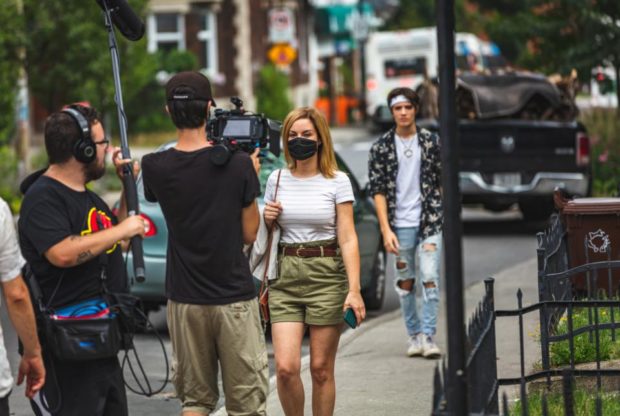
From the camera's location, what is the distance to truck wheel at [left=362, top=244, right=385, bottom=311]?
12.1 metres

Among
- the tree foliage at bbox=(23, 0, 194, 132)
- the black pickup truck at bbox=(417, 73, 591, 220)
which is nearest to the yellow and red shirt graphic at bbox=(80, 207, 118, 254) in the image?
the black pickup truck at bbox=(417, 73, 591, 220)

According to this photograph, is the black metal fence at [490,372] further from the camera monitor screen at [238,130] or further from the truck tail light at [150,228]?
the truck tail light at [150,228]

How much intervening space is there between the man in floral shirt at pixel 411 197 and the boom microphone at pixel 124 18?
10.4 ft

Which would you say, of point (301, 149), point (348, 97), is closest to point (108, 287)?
point (301, 149)

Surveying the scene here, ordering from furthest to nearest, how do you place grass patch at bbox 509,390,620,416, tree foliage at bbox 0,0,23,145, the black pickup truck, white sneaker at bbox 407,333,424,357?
tree foliage at bbox 0,0,23,145
the black pickup truck
white sneaker at bbox 407,333,424,357
grass patch at bbox 509,390,620,416

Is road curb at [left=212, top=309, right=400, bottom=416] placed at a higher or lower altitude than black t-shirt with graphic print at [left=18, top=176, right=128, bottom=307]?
lower

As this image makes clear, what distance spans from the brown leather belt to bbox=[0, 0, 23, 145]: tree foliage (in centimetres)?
1288

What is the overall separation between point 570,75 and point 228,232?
1354 cm

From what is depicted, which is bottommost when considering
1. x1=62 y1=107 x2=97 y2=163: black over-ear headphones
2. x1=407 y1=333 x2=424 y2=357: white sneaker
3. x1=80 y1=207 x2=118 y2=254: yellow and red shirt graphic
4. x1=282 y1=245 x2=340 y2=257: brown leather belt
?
x1=407 y1=333 x2=424 y2=357: white sneaker

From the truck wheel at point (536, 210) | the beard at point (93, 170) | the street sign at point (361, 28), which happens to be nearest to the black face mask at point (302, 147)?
the beard at point (93, 170)

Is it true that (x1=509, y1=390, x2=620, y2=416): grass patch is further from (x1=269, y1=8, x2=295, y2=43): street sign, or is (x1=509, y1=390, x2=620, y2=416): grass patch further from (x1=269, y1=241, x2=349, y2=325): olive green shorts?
(x1=269, y1=8, x2=295, y2=43): street sign

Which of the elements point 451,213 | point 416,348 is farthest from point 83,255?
A: point 416,348

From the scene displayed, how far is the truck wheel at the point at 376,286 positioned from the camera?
12096 millimetres

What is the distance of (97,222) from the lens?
18.2 feet
